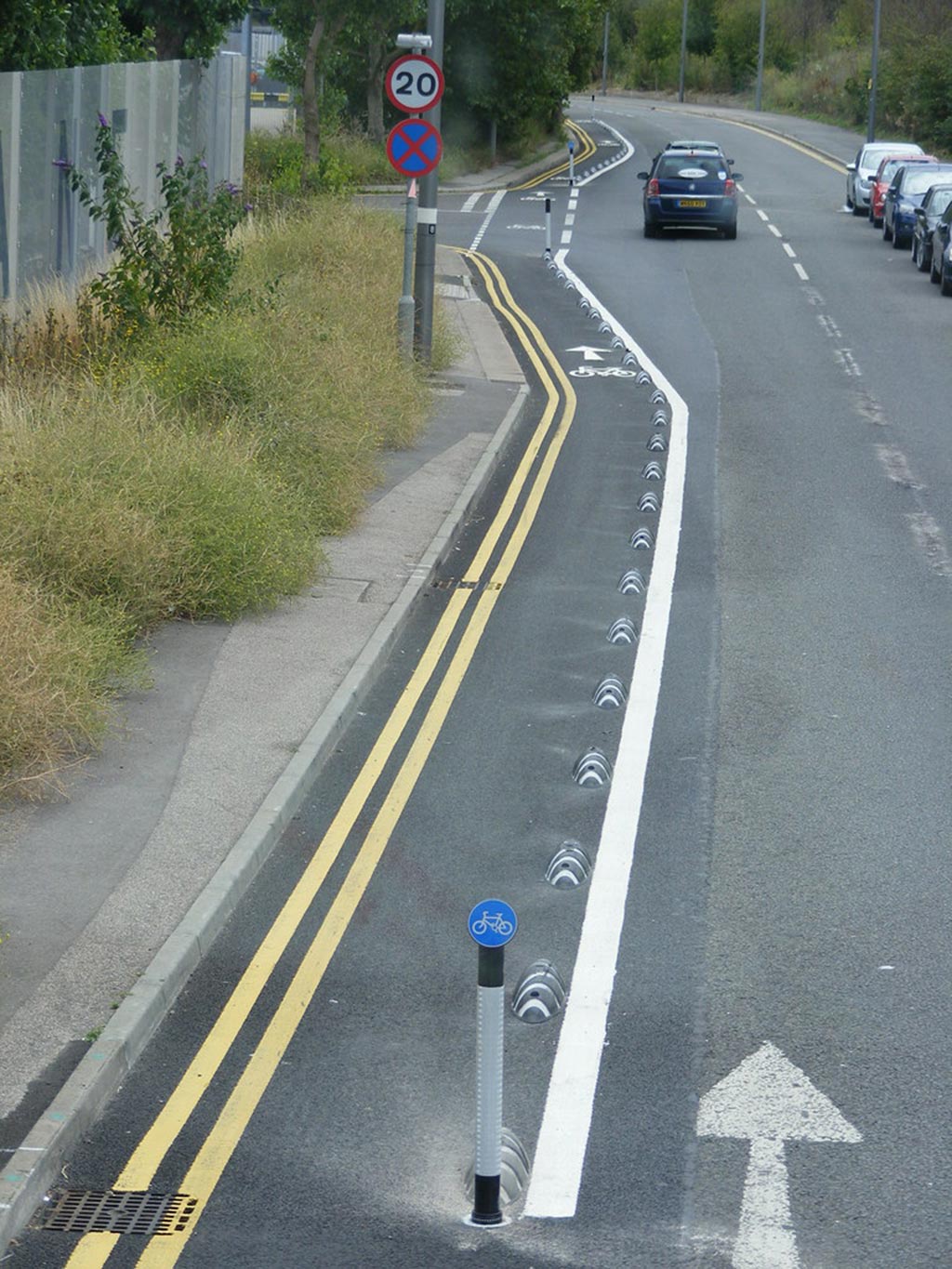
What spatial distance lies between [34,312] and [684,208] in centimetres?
2014

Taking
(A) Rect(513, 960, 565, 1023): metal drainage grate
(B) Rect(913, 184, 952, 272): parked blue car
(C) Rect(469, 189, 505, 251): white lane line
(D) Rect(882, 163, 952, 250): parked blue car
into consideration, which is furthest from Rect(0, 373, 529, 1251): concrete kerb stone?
(C) Rect(469, 189, 505, 251): white lane line

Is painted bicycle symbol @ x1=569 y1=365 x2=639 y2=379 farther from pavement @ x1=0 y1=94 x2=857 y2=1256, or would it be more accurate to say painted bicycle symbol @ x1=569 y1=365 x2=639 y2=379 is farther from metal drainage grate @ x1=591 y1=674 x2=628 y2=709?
metal drainage grate @ x1=591 y1=674 x2=628 y2=709

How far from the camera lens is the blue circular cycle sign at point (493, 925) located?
15.2 ft

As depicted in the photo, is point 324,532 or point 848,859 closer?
point 848,859

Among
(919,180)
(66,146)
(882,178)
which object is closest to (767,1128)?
(66,146)

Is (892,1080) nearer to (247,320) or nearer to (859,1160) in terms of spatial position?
(859,1160)

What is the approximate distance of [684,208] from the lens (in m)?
33.6

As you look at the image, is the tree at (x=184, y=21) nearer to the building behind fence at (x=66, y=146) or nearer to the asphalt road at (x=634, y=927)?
the building behind fence at (x=66, y=146)

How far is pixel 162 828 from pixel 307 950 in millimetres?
1202

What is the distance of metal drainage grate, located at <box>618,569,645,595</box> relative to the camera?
38.9 feet

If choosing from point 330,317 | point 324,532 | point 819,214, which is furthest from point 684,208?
point 324,532

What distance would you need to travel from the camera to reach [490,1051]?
187 inches

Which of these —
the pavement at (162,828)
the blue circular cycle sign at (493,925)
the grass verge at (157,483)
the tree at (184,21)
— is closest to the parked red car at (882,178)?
the tree at (184,21)

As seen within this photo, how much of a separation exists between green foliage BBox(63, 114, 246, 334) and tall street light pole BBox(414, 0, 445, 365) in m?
2.88
